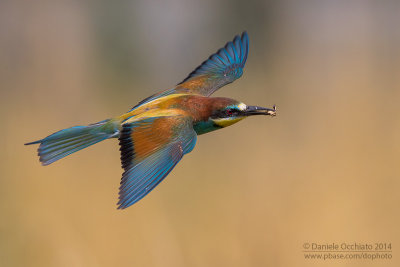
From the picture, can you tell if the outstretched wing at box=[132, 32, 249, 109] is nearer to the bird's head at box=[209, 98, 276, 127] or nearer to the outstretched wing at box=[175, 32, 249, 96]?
the outstretched wing at box=[175, 32, 249, 96]

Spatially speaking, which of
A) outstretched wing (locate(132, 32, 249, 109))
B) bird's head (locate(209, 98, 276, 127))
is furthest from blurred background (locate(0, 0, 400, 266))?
bird's head (locate(209, 98, 276, 127))

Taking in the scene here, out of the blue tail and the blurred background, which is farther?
the blurred background

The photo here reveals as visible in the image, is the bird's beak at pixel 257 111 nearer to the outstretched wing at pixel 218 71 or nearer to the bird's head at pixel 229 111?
the bird's head at pixel 229 111

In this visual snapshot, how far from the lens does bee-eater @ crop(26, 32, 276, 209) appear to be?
2100mm

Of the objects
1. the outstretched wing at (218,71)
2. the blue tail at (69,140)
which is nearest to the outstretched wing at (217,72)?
the outstretched wing at (218,71)

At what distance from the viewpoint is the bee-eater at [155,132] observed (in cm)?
210

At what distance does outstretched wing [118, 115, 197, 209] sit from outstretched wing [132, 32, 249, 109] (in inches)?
17.3

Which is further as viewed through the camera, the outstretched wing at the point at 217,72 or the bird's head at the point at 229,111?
the outstretched wing at the point at 217,72

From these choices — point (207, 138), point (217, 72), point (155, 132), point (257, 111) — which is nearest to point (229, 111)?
point (257, 111)

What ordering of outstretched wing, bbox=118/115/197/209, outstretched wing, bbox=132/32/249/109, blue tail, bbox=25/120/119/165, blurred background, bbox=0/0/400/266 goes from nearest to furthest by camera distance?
1. outstretched wing, bbox=118/115/197/209
2. blue tail, bbox=25/120/119/165
3. outstretched wing, bbox=132/32/249/109
4. blurred background, bbox=0/0/400/266

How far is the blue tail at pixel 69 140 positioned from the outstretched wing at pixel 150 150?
133 millimetres

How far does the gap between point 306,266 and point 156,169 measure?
1.14 metres

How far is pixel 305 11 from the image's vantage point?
4766mm

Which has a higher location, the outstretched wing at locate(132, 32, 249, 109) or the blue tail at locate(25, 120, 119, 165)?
the outstretched wing at locate(132, 32, 249, 109)
